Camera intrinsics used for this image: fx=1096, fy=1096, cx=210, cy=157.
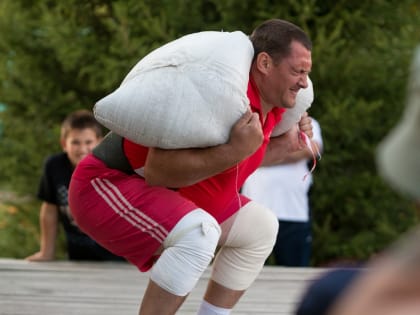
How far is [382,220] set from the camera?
675cm

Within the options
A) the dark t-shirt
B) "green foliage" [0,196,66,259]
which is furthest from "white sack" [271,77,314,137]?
"green foliage" [0,196,66,259]

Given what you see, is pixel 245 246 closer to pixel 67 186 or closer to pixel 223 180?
pixel 223 180

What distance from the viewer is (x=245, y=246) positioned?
3.72m

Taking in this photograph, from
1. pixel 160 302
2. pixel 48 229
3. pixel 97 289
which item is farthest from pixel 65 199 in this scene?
pixel 160 302

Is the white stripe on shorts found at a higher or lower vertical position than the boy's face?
higher

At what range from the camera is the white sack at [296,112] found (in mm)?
3777

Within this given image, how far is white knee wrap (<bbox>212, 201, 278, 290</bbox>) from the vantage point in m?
3.71

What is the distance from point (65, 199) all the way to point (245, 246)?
1946 millimetres

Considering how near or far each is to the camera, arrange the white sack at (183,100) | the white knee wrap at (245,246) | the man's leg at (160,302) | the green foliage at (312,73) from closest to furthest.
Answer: the white sack at (183,100) < the man's leg at (160,302) < the white knee wrap at (245,246) < the green foliage at (312,73)

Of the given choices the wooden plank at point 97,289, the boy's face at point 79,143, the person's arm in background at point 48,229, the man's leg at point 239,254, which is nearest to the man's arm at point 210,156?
the man's leg at point 239,254

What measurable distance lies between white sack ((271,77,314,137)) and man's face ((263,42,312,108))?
0.67 ft

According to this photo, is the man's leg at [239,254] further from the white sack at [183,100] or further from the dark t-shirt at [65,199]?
the dark t-shirt at [65,199]

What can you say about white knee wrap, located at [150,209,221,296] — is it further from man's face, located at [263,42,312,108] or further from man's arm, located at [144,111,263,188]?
man's face, located at [263,42,312,108]

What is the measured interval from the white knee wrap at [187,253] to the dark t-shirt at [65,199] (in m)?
2.12
